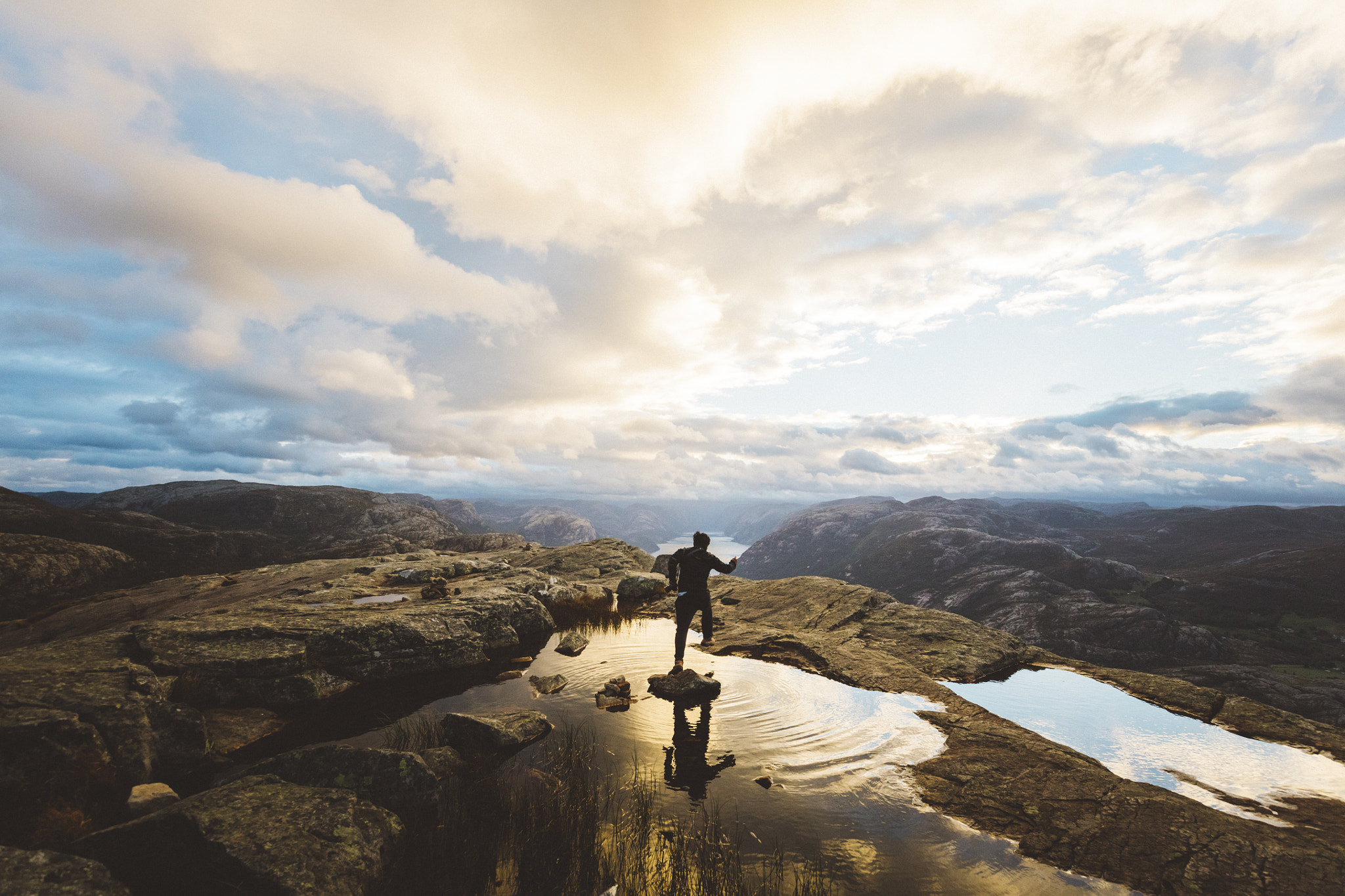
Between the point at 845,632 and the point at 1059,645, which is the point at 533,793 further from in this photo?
the point at 1059,645

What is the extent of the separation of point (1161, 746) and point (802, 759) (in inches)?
325

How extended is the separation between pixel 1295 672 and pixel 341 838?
25553 cm

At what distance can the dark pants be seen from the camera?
1385 centimetres

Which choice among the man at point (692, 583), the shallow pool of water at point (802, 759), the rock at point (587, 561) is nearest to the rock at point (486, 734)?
the shallow pool of water at point (802, 759)

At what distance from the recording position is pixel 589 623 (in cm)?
1980

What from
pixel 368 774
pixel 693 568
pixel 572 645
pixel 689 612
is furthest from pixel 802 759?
pixel 572 645

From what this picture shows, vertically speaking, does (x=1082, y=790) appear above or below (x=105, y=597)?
above

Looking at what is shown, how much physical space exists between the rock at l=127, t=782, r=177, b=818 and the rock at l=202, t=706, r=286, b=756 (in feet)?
5.88

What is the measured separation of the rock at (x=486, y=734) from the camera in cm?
928

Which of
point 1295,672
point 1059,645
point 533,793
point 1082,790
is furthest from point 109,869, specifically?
point 1295,672

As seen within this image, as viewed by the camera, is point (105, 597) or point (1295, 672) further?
point (1295, 672)

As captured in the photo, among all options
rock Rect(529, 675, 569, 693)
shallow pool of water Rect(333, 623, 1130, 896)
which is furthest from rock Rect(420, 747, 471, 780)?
rock Rect(529, 675, 569, 693)

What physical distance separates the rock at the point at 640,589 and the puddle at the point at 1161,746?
49.0ft

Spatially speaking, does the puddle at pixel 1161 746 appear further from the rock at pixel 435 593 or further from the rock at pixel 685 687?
the rock at pixel 435 593
